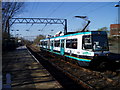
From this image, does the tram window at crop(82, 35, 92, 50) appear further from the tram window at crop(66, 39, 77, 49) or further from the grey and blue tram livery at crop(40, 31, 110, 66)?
the tram window at crop(66, 39, 77, 49)

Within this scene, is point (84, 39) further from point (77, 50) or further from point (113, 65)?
point (113, 65)

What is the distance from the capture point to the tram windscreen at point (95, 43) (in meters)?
12.6

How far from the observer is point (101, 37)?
1302 cm

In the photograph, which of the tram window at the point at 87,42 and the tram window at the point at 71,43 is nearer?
the tram window at the point at 87,42

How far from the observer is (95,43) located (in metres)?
12.7

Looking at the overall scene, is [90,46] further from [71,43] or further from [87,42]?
[71,43]

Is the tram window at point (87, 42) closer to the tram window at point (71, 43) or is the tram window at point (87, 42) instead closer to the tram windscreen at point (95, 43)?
the tram windscreen at point (95, 43)

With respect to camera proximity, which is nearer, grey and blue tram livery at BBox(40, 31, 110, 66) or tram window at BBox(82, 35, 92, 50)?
grey and blue tram livery at BBox(40, 31, 110, 66)

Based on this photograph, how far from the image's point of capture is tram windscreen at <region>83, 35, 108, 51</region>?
12648mm

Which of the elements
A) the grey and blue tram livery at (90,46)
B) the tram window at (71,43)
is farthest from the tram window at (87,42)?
the tram window at (71,43)

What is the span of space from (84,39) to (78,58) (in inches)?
63.9

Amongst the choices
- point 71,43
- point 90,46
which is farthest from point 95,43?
point 71,43

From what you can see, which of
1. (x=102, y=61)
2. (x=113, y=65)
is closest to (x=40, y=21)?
(x=113, y=65)

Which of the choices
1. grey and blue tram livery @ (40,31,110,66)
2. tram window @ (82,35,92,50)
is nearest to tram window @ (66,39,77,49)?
grey and blue tram livery @ (40,31,110,66)
